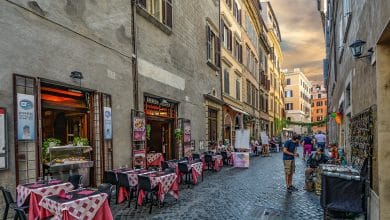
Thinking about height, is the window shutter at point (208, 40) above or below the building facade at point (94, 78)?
above

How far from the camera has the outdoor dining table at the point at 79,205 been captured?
5.07 meters

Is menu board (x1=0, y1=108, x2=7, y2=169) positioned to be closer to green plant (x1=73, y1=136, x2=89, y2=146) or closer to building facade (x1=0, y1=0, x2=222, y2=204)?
building facade (x1=0, y1=0, x2=222, y2=204)

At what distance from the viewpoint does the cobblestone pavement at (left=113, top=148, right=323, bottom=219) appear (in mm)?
7219

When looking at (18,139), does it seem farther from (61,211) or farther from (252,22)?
(252,22)

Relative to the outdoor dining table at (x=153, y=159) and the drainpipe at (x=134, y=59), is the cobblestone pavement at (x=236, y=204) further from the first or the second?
the drainpipe at (x=134, y=59)

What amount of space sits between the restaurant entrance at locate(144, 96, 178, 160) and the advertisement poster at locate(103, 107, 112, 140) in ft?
9.16

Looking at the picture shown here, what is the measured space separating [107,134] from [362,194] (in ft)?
21.9

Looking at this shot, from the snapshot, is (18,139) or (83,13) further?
(83,13)

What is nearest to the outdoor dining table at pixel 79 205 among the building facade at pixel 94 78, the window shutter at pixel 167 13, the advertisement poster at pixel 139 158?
the building facade at pixel 94 78

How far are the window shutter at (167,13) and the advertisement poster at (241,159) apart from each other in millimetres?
7177

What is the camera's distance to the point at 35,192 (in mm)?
5953

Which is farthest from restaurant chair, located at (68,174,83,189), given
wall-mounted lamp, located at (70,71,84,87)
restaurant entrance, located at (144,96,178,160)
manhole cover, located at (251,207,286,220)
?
restaurant entrance, located at (144,96,178,160)

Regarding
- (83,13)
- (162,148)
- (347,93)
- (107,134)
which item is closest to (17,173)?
(107,134)

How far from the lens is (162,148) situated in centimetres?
1463
